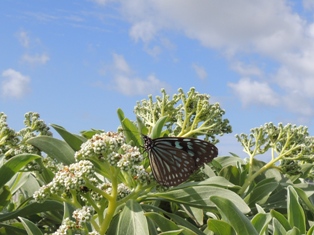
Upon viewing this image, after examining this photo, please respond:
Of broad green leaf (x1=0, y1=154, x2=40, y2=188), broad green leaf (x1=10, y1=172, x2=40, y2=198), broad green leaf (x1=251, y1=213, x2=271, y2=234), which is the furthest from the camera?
broad green leaf (x1=10, y1=172, x2=40, y2=198)

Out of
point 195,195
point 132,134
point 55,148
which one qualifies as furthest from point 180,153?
point 55,148

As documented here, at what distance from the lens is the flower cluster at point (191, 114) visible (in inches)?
200

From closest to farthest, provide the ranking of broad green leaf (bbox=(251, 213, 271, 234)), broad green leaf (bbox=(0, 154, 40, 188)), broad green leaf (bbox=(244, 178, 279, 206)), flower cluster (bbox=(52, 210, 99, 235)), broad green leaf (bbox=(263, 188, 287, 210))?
flower cluster (bbox=(52, 210, 99, 235))
broad green leaf (bbox=(251, 213, 271, 234))
broad green leaf (bbox=(0, 154, 40, 188))
broad green leaf (bbox=(244, 178, 279, 206))
broad green leaf (bbox=(263, 188, 287, 210))

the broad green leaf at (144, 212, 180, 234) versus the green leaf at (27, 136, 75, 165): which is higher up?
the green leaf at (27, 136, 75, 165)

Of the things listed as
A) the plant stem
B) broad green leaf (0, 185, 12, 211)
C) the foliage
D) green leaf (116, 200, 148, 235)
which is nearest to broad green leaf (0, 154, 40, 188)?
the foliage

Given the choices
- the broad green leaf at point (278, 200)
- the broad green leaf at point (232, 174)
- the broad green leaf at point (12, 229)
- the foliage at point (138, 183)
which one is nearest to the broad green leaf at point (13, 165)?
the foliage at point (138, 183)

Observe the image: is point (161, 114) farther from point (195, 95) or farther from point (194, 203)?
point (194, 203)

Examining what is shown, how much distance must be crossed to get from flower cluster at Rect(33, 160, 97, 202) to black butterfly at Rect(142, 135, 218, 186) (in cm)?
90

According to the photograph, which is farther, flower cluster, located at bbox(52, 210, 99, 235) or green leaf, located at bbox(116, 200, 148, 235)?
green leaf, located at bbox(116, 200, 148, 235)

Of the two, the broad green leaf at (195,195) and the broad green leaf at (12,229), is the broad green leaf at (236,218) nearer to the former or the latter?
the broad green leaf at (195,195)

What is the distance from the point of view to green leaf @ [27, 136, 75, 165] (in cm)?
384

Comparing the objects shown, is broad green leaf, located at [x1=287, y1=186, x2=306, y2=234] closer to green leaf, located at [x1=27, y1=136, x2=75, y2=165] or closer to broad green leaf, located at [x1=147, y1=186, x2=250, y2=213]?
broad green leaf, located at [x1=147, y1=186, x2=250, y2=213]

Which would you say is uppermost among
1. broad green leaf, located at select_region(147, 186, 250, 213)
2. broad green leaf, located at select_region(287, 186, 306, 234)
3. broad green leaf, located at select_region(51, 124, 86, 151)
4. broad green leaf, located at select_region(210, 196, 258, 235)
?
broad green leaf, located at select_region(51, 124, 86, 151)

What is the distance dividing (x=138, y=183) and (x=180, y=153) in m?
0.84
